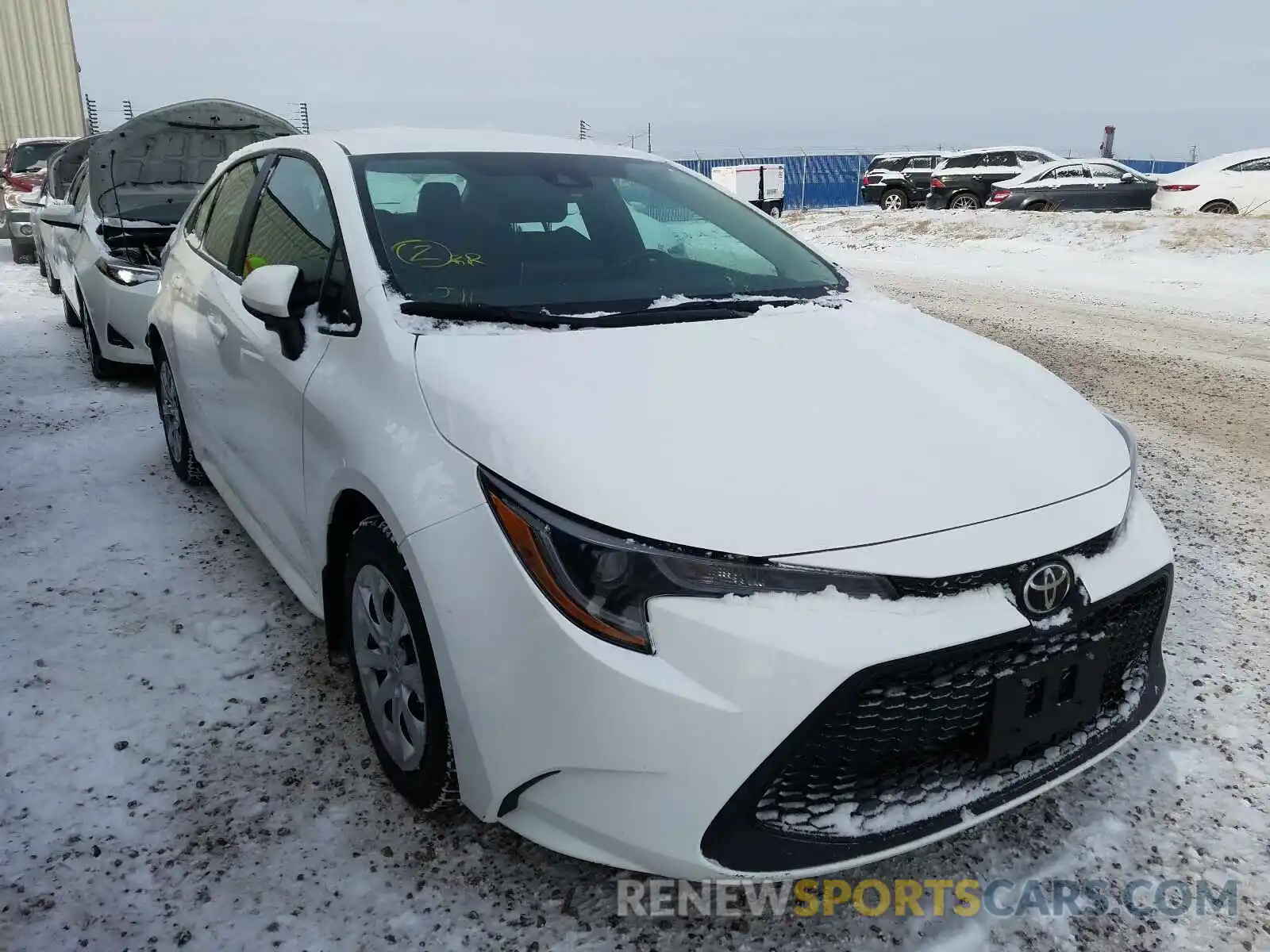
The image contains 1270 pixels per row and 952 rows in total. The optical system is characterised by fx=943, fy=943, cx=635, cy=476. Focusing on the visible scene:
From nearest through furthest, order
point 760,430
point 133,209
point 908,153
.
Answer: point 760,430 < point 133,209 < point 908,153

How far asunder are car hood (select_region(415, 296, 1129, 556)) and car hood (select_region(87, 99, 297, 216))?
5.59 meters


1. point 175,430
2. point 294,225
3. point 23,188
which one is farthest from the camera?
point 23,188

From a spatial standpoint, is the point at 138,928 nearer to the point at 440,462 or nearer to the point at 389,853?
the point at 389,853

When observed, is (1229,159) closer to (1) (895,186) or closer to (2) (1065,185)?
(2) (1065,185)

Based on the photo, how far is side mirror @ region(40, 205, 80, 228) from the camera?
6383 mm

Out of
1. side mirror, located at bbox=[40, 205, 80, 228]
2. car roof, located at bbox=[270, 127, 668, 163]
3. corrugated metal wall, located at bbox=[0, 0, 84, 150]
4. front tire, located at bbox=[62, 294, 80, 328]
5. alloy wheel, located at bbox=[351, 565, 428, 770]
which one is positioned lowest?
front tire, located at bbox=[62, 294, 80, 328]

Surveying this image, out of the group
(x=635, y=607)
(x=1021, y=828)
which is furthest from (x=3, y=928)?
(x=1021, y=828)

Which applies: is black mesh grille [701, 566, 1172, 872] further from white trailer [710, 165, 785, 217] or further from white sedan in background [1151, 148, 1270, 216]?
white trailer [710, 165, 785, 217]

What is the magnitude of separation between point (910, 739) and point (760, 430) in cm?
64

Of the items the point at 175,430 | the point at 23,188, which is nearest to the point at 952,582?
the point at 175,430

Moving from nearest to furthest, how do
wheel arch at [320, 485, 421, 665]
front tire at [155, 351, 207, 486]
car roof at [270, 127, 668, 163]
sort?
wheel arch at [320, 485, 421, 665]
car roof at [270, 127, 668, 163]
front tire at [155, 351, 207, 486]

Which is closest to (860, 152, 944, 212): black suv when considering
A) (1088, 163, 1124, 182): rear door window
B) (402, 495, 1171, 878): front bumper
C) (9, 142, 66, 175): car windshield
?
(1088, 163, 1124, 182): rear door window

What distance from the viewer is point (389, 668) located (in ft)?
7.07

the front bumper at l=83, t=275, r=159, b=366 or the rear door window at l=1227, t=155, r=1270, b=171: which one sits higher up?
the rear door window at l=1227, t=155, r=1270, b=171
